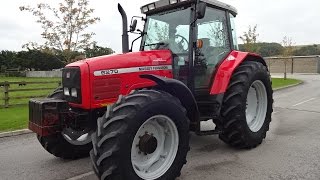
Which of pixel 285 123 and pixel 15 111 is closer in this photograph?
pixel 285 123

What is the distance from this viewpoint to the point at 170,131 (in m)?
4.74

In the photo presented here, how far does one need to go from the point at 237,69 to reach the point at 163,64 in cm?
155

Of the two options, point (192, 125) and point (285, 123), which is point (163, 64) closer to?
point (192, 125)

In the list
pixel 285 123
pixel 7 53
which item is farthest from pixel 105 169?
pixel 7 53

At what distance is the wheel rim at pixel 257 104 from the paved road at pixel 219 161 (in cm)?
46

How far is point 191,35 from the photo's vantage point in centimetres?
575

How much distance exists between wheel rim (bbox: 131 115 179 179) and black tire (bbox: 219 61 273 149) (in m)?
1.55

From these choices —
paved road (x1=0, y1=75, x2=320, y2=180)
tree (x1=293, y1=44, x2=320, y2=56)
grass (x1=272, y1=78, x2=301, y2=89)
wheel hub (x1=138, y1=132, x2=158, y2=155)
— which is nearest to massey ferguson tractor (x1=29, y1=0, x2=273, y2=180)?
wheel hub (x1=138, y1=132, x2=158, y2=155)

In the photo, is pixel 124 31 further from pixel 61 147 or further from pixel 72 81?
pixel 61 147

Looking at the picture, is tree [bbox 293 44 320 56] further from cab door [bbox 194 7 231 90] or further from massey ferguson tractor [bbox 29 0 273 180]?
massey ferguson tractor [bbox 29 0 273 180]

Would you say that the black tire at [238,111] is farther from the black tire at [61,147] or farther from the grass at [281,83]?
the grass at [281,83]

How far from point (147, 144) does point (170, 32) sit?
2195 mm

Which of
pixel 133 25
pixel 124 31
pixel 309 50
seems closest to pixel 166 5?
pixel 133 25

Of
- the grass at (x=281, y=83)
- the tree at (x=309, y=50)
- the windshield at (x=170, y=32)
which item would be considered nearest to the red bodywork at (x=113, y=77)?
the windshield at (x=170, y=32)
